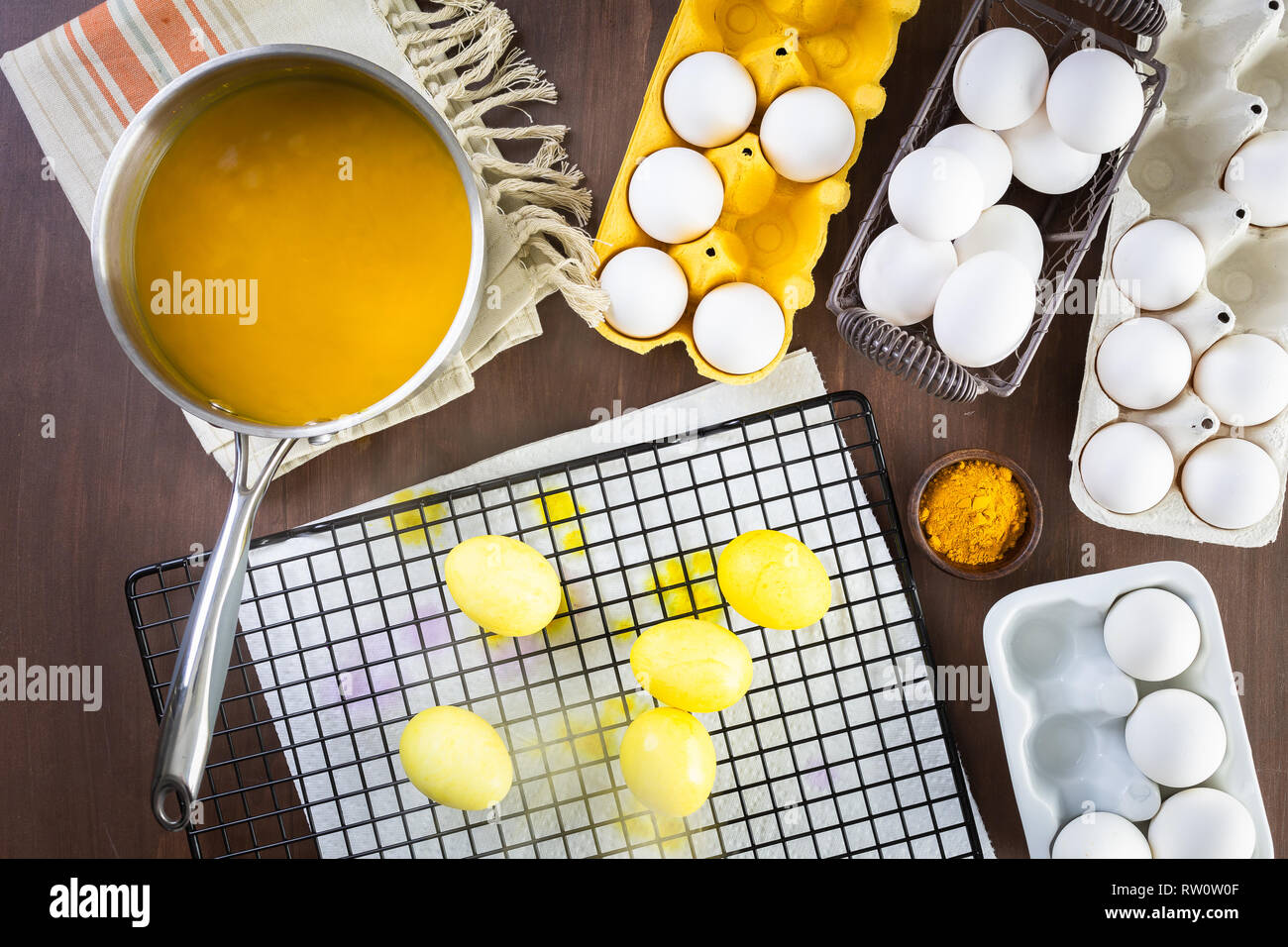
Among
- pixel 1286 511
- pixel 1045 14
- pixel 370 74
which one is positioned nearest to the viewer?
pixel 370 74

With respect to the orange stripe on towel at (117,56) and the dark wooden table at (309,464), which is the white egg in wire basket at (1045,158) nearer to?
the dark wooden table at (309,464)

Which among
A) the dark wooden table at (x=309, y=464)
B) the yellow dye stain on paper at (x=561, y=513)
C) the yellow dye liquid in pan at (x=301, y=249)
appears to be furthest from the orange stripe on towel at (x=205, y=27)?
the yellow dye stain on paper at (x=561, y=513)

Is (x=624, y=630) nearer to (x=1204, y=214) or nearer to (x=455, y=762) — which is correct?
(x=455, y=762)

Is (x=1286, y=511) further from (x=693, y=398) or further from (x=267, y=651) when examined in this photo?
(x=267, y=651)

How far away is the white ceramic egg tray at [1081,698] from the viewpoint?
72cm

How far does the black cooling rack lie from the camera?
2.47 ft

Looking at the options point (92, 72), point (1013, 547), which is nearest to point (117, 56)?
point (92, 72)

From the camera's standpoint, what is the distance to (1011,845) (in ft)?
2.60

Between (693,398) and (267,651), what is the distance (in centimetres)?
42

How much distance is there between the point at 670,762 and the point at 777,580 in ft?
0.51

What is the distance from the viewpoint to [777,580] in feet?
2.21

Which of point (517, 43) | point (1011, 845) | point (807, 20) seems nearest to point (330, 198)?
point (517, 43)

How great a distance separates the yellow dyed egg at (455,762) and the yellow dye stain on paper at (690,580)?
19 cm

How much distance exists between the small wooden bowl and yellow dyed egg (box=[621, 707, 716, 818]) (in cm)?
26
